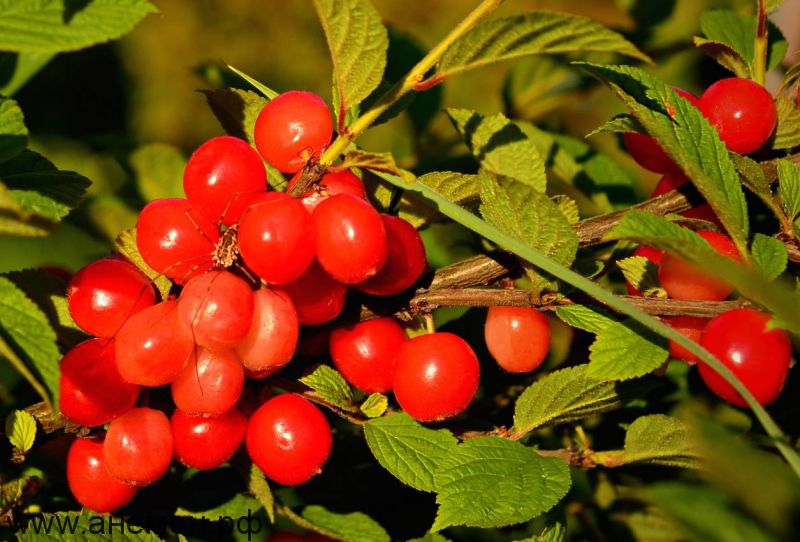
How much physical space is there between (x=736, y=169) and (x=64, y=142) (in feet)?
3.93

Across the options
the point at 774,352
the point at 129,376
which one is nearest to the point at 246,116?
the point at 129,376

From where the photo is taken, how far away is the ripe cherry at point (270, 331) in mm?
811

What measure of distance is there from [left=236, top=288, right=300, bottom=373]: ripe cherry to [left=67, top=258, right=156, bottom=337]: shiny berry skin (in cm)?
12

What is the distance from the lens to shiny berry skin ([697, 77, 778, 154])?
3.16ft

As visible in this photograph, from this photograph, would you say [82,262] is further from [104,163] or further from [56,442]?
[56,442]

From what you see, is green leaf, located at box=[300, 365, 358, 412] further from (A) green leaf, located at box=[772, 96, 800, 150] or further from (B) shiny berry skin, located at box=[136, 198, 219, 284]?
(A) green leaf, located at box=[772, 96, 800, 150]

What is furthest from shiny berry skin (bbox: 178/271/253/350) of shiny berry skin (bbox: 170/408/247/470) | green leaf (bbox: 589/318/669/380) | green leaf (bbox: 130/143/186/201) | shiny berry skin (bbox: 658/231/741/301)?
green leaf (bbox: 130/143/186/201)

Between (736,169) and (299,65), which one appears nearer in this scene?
(736,169)

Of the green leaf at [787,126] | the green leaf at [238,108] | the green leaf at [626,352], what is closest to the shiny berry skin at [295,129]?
the green leaf at [238,108]

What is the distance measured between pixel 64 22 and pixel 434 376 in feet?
1.60

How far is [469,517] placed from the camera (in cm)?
81

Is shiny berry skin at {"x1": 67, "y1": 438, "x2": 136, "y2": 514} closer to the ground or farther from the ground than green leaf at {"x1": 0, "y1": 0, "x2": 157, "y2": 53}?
closer to the ground

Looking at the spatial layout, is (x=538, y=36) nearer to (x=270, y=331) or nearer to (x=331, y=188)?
(x=331, y=188)

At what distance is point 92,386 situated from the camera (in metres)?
0.83
